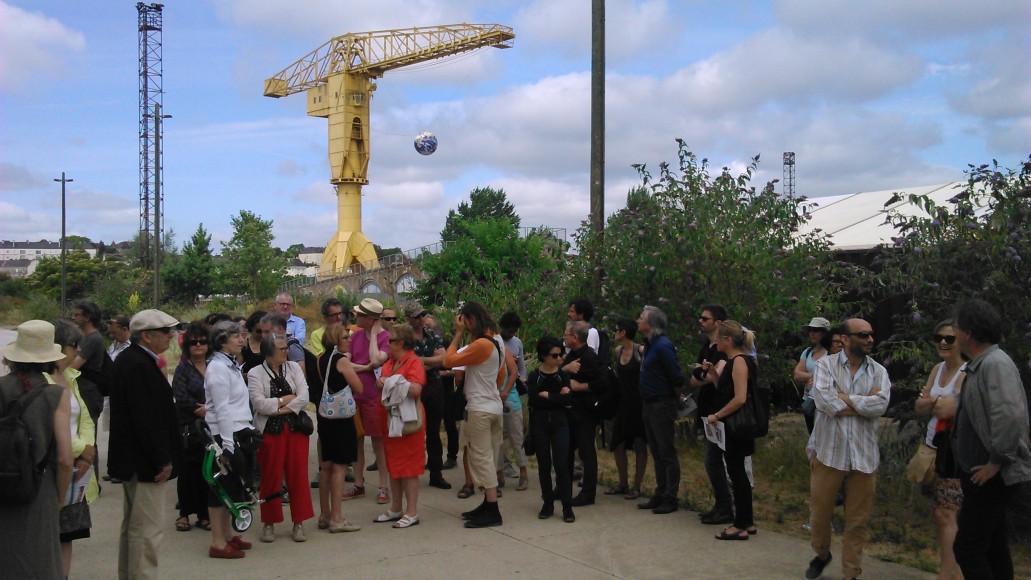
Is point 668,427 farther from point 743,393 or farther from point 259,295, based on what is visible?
point 259,295

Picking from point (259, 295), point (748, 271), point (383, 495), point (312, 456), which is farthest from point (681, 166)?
point (259, 295)

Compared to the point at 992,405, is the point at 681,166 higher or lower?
higher

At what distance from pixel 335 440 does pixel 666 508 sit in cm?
308

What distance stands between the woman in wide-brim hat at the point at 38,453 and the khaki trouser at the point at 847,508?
4716 millimetres

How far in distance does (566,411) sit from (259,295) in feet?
111

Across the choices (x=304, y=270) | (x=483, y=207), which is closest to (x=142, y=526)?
(x=483, y=207)

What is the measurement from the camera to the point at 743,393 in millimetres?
6840

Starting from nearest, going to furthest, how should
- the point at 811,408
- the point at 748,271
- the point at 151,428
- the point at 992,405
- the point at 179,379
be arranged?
the point at 992,405
the point at 151,428
the point at 179,379
the point at 811,408
the point at 748,271

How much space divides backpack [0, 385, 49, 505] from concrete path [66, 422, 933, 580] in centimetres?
238

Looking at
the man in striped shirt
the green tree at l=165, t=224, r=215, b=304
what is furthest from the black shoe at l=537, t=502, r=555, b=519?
the green tree at l=165, t=224, r=215, b=304

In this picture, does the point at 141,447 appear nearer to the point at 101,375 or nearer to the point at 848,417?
the point at 101,375

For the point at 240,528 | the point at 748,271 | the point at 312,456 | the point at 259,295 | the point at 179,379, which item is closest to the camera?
the point at 240,528

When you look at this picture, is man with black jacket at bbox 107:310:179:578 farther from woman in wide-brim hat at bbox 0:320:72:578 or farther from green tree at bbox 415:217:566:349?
green tree at bbox 415:217:566:349

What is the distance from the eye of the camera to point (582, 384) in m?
7.95
